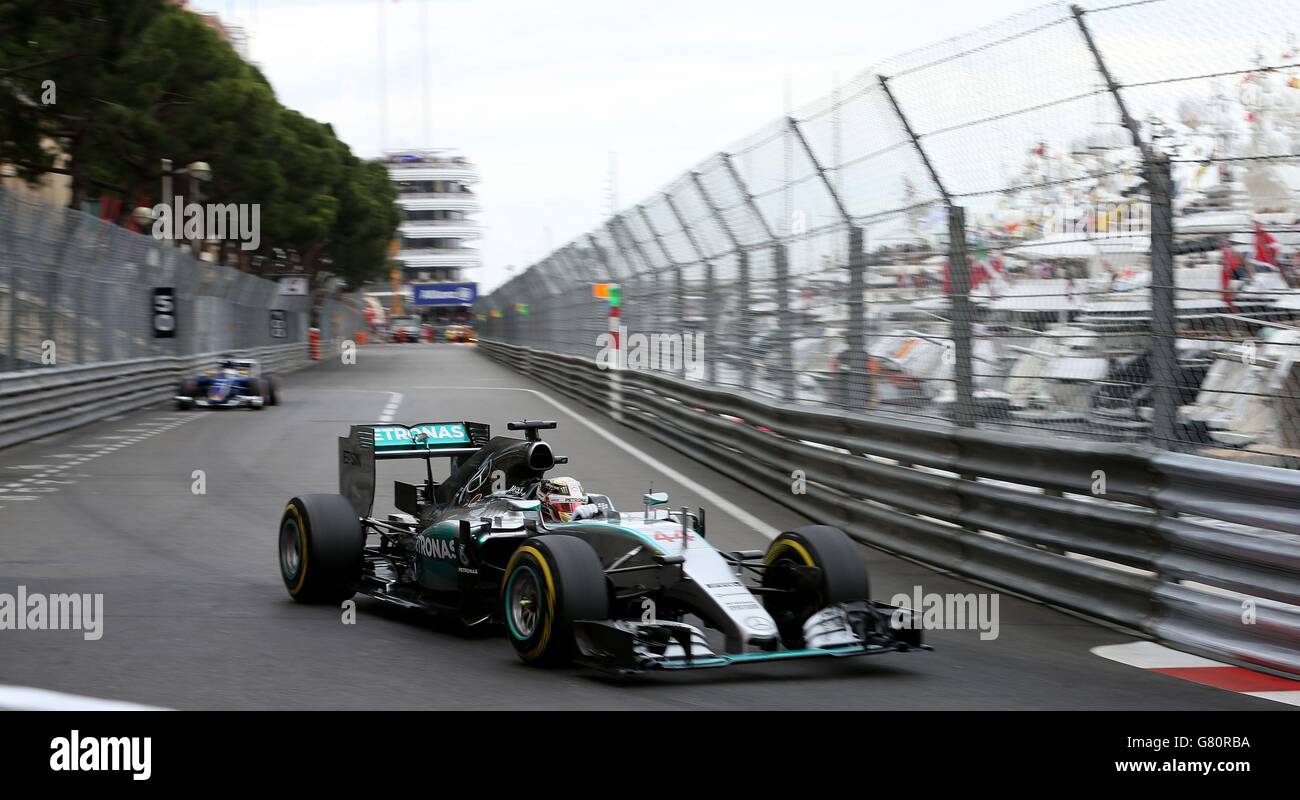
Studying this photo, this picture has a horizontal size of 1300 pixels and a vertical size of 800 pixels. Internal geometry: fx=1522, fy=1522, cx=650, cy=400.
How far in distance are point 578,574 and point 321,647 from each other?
5.01 ft

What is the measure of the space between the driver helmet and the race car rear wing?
3.78ft

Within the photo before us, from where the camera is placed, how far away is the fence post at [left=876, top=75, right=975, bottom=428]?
938 centimetres

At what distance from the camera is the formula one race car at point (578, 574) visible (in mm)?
6438

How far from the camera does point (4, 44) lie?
3266 cm

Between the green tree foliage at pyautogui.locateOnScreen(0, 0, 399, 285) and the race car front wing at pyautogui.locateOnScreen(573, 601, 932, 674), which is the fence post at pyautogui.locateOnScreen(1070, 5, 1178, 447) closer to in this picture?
the race car front wing at pyautogui.locateOnScreen(573, 601, 932, 674)

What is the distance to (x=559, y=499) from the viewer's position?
25.6 ft

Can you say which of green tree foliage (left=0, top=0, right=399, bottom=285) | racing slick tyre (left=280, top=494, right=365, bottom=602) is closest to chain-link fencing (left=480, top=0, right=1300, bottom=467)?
racing slick tyre (left=280, top=494, right=365, bottom=602)

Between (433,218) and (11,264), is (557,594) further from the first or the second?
(433,218)

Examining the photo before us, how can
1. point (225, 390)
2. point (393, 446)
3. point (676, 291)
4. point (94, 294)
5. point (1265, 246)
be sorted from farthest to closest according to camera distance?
point (225, 390) < point (94, 294) < point (676, 291) < point (393, 446) < point (1265, 246)

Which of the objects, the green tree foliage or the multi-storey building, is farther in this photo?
the multi-storey building

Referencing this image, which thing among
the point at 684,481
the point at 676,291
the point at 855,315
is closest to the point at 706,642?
the point at 855,315

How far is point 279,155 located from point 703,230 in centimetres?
4328

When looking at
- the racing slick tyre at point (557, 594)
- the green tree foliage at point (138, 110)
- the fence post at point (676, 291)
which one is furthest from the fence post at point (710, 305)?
the green tree foliage at point (138, 110)
